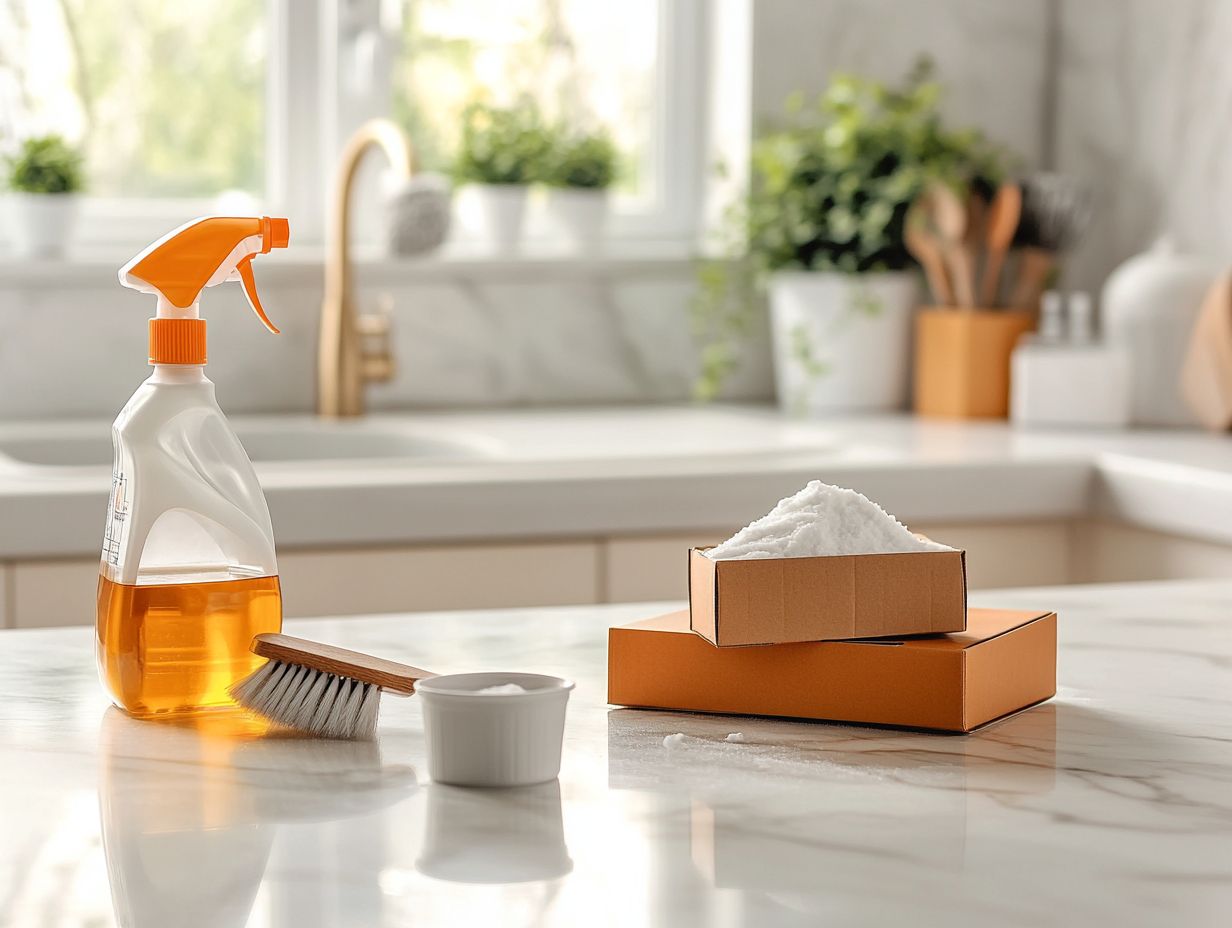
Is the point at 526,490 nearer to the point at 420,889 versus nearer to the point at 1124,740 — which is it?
the point at 1124,740

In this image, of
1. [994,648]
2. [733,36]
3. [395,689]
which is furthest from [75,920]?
[733,36]

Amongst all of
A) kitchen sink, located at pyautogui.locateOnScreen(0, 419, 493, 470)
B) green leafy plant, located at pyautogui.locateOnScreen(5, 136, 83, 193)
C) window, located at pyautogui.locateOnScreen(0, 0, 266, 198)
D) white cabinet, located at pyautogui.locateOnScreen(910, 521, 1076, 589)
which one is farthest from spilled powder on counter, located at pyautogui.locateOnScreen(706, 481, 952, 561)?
window, located at pyautogui.locateOnScreen(0, 0, 266, 198)

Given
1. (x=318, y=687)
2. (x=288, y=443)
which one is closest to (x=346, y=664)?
(x=318, y=687)

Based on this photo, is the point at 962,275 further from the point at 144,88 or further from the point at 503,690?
the point at 503,690

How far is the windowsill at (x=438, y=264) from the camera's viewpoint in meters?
2.25

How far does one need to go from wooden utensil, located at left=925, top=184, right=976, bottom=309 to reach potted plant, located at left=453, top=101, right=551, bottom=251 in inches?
22.9

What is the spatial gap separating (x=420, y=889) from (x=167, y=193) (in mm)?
2052

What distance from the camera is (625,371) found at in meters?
2.57

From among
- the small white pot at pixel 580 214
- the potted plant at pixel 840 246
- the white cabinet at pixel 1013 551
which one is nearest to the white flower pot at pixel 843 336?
the potted plant at pixel 840 246

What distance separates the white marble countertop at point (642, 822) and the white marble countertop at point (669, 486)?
75 centimetres

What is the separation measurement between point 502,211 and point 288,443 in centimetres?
49

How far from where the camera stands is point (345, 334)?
226 cm

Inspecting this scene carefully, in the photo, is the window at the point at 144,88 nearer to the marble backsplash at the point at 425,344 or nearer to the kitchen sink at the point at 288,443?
the marble backsplash at the point at 425,344

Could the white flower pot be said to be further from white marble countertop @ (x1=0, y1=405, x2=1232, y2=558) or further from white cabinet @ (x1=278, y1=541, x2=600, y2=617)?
white cabinet @ (x1=278, y1=541, x2=600, y2=617)
